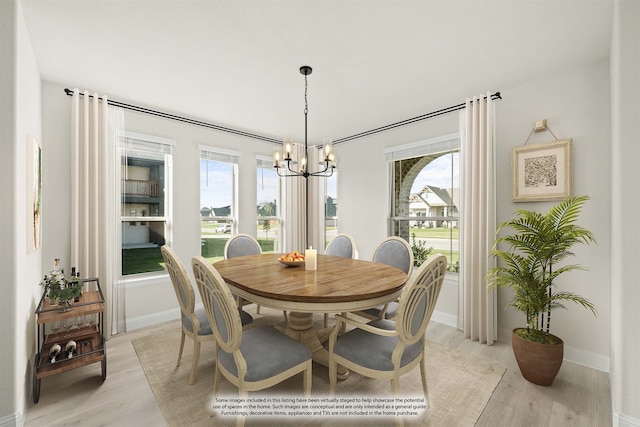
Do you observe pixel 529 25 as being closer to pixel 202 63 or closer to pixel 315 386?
pixel 202 63

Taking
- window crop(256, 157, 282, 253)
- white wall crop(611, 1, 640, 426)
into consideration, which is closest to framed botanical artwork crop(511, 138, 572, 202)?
white wall crop(611, 1, 640, 426)

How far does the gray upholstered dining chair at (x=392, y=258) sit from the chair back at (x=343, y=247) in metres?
0.36

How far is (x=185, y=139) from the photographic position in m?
3.54

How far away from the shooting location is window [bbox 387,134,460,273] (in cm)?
335

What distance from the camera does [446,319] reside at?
323 centimetres

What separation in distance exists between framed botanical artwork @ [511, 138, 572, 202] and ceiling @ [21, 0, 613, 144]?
68cm

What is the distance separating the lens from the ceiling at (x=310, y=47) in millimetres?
1708

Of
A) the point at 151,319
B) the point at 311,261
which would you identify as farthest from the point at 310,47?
the point at 151,319

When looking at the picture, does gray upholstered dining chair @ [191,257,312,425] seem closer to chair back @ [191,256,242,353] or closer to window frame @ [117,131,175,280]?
chair back @ [191,256,242,353]

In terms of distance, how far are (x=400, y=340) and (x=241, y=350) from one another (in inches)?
35.9

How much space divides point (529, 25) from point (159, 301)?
4361mm

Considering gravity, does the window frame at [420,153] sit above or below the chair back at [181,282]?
above

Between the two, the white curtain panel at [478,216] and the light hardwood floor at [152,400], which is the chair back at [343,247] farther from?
the light hardwood floor at [152,400]

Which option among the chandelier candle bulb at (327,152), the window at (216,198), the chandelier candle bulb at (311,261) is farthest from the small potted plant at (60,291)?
the chandelier candle bulb at (327,152)
